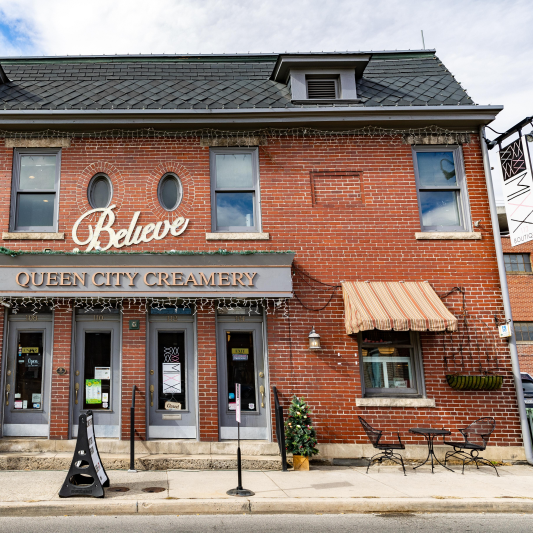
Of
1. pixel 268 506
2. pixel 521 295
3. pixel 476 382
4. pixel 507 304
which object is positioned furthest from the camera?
pixel 521 295

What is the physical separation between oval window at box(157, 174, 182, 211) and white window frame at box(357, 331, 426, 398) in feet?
15.0

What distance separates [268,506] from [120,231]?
579 cm

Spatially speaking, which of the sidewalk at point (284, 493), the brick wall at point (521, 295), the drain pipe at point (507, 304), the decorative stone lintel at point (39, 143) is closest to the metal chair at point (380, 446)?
the sidewalk at point (284, 493)

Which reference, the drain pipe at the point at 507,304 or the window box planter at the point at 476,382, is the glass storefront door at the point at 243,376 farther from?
the drain pipe at the point at 507,304

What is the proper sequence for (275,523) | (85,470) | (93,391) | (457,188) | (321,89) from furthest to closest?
1. (321,89)
2. (457,188)
3. (93,391)
4. (85,470)
5. (275,523)

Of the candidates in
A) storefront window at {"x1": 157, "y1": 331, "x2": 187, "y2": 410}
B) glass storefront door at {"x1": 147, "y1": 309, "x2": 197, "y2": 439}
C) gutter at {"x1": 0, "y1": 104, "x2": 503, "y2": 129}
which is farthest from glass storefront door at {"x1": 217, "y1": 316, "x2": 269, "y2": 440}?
gutter at {"x1": 0, "y1": 104, "x2": 503, "y2": 129}

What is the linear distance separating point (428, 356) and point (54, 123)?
8.72 metres

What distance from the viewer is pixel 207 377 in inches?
368

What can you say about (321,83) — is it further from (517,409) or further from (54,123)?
(517,409)

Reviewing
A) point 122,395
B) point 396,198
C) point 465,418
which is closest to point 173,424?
point 122,395

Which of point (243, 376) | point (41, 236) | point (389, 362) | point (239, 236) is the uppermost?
point (41, 236)

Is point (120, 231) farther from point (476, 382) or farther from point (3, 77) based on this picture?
point (476, 382)

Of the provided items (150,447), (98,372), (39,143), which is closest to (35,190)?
(39,143)

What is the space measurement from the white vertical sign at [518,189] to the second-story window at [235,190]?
4.92m
